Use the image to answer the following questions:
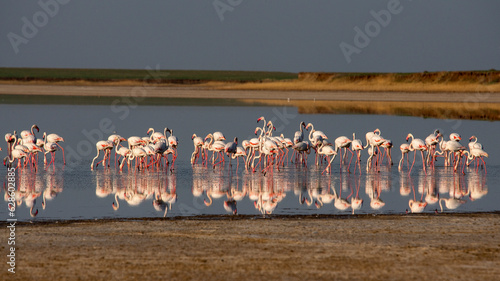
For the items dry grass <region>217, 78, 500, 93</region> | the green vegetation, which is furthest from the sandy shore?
the green vegetation

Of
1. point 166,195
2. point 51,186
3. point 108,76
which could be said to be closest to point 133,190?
point 166,195

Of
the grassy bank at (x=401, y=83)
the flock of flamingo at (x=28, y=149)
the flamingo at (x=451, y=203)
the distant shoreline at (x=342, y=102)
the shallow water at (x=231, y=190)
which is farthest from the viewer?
the grassy bank at (x=401, y=83)

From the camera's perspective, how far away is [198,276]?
24.7ft

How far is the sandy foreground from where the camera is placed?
7.69 m

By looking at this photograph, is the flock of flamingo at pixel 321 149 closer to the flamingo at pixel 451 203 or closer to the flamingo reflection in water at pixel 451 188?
the flamingo reflection in water at pixel 451 188

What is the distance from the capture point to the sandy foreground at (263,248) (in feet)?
25.2

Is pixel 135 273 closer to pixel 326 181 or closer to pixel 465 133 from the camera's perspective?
pixel 326 181

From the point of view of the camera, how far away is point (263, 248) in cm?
885

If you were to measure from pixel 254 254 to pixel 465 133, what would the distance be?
21.1 metres

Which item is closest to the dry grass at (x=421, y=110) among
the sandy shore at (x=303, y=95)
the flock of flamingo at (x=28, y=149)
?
the sandy shore at (x=303, y=95)

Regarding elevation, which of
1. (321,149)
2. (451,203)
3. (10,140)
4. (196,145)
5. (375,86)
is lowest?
(451,203)

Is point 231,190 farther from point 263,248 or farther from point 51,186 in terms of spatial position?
point 263,248

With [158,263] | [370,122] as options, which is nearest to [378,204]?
[158,263]

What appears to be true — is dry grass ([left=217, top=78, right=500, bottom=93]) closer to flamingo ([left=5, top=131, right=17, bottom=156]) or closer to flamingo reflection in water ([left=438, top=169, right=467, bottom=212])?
flamingo reflection in water ([left=438, top=169, right=467, bottom=212])
